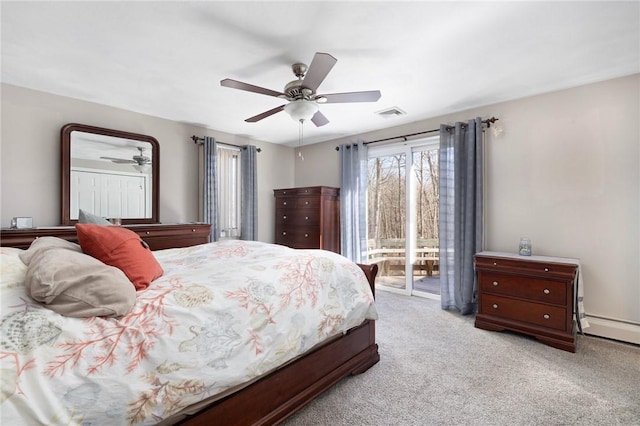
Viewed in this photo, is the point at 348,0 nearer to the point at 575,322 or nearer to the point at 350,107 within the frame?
the point at 350,107

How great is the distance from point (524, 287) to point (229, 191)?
3.92m

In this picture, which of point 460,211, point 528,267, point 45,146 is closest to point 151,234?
point 45,146

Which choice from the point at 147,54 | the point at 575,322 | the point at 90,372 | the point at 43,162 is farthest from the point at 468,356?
the point at 43,162

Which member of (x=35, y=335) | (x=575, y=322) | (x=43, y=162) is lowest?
(x=575, y=322)

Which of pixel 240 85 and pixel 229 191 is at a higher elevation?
pixel 240 85

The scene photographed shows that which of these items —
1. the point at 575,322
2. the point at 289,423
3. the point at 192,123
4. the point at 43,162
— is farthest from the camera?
the point at 192,123

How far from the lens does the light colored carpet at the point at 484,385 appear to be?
5.54ft

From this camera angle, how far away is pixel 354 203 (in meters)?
4.54

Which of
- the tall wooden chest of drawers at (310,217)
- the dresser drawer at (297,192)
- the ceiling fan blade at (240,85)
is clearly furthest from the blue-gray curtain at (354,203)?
the ceiling fan blade at (240,85)

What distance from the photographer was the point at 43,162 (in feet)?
9.79

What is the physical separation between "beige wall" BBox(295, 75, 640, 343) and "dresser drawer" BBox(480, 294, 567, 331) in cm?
57

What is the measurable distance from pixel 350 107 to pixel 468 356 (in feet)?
9.11

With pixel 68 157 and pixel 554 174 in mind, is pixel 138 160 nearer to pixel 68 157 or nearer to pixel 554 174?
pixel 68 157

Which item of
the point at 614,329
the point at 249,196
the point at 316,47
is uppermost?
the point at 316,47
